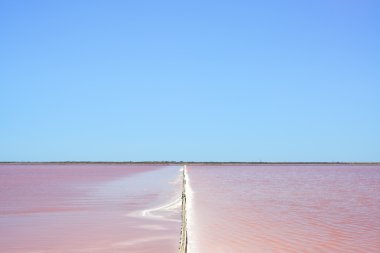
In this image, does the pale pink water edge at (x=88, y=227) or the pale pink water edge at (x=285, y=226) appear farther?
the pale pink water edge at (x=285, y=226)

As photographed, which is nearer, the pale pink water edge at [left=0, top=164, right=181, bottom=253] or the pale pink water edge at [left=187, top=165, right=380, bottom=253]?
the pale pink water edge at [left=0, top=164, right=181, bottom=253]

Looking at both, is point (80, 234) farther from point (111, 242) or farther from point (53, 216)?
point (53, 216)

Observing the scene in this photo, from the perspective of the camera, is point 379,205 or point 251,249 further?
point 379,205

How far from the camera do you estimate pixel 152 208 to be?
1145cm

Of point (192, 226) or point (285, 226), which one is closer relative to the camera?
point (192, 226)

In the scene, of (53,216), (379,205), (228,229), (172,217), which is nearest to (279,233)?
(228,229)

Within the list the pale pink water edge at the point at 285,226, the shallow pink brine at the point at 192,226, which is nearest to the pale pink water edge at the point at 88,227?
the shallow pink brine at the point at 192,226

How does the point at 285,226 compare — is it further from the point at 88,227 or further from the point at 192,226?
the point at 88,227

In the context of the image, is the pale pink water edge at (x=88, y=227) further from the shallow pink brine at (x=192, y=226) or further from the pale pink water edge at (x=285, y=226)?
the pale pink water edge at (x=285, y=226)

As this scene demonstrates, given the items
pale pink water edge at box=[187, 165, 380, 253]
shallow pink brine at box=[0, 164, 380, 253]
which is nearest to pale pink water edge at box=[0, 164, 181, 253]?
shallow pink brine at box=[0, 164, 380, 253]

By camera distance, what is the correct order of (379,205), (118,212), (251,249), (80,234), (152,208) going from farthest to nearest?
(379,205) → (152,208) → (118,212) → (80,234) → (251,249)

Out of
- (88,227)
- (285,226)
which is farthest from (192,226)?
(88,227)

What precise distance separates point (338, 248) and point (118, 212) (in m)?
Answer: 5.72

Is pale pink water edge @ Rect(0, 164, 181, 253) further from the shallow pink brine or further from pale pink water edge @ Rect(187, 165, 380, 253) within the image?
pale pink water edge @ Rect(187, 165, 380, 253)
